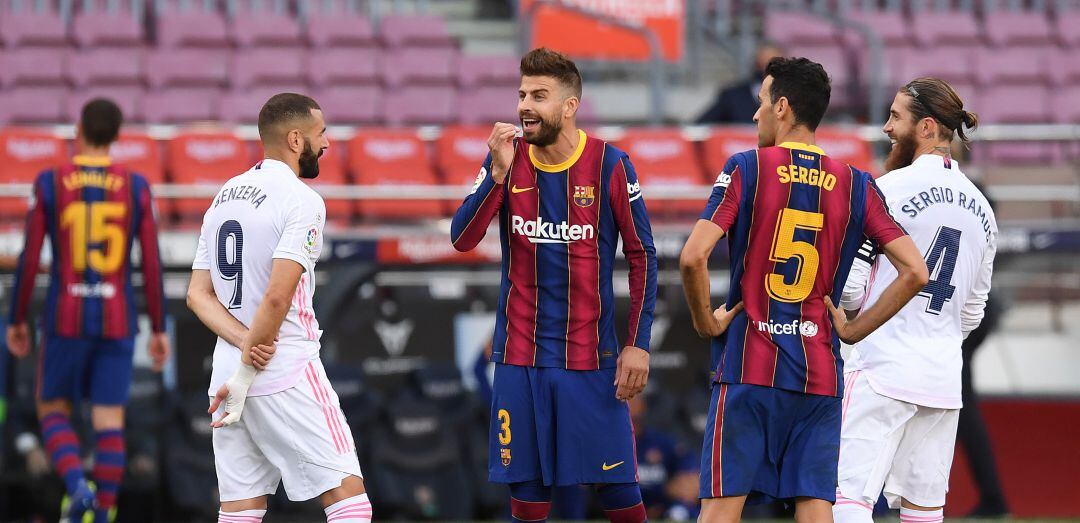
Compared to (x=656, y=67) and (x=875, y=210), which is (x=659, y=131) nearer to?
(x=656, y=67)

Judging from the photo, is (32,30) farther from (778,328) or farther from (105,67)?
(778,328)

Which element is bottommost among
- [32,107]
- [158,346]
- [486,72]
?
[158,346]

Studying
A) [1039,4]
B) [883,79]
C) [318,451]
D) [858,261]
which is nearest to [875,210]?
[858,261]

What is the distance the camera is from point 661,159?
1138cm

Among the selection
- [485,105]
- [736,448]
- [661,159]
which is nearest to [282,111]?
[736,448]

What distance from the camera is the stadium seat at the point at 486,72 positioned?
1419 centimetres

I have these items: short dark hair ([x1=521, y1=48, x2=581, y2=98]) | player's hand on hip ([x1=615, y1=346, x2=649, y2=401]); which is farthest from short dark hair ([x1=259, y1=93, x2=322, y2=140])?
player's hand on hip ([x1=615, y1=346, x2=649, y2=401])

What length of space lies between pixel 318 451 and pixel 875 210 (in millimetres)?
2056

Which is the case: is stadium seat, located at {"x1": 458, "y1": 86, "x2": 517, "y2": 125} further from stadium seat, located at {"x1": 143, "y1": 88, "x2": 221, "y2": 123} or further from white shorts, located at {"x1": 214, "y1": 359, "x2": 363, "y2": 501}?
white shorts, located at {"x1": 214, "y1": 359, "x2": 363, "y2": 501}

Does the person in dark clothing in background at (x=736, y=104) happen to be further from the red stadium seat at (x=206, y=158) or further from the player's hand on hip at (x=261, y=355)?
the player's hand on hip at (x=261, y=355)

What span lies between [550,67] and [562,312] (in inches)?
34.7

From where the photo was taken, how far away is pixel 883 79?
15.0 m

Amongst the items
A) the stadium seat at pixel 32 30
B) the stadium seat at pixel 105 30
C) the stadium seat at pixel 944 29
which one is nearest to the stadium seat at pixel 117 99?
the stadium seat at pixel 105 30

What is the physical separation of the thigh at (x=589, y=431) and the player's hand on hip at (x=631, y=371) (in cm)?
8
